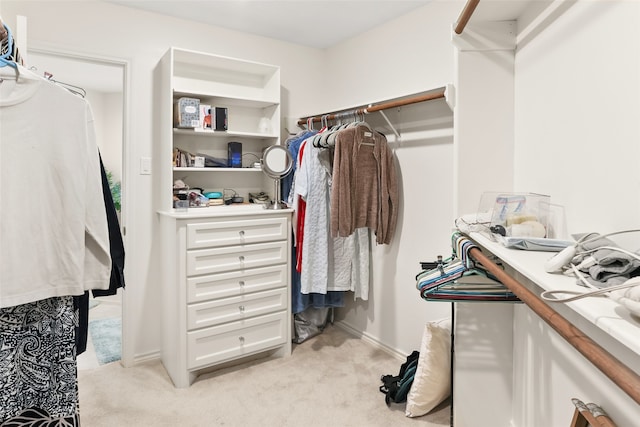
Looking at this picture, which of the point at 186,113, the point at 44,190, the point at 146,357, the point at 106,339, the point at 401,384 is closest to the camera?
the point at 44,190

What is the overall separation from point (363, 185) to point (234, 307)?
1.19m

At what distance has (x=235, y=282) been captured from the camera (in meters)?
2.66

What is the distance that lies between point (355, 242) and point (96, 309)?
2.79 metres

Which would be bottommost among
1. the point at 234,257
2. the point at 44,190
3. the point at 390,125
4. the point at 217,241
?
the point at 234,257

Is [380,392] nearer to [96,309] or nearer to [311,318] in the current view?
[311,318]

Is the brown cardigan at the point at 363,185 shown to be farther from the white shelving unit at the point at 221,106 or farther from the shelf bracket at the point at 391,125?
the white shelving unit at the point at 221,106

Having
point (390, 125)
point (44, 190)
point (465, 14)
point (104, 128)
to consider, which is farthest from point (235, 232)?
point (104, 128)

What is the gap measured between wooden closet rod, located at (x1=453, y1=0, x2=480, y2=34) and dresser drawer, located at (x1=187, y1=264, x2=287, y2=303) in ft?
6.03

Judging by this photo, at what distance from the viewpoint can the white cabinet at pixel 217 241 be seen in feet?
8.23

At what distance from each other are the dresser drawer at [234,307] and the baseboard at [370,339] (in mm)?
747

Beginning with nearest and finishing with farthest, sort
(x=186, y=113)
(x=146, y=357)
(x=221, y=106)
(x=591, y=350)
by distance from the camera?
(x=591, y=350)
(x=186, y=113)
(x=146, y=357)
(x=221, y=106)

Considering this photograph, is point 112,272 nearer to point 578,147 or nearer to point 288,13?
point 578,147

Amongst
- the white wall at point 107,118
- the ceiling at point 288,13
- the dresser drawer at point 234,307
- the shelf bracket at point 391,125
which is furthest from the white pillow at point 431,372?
the white wall at point 107,118

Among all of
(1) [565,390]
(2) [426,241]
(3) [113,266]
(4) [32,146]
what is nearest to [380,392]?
(2) [426,241]
